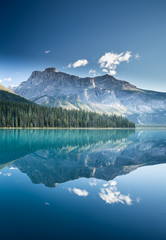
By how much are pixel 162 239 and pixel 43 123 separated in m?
153

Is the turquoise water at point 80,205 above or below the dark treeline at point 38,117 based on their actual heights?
below

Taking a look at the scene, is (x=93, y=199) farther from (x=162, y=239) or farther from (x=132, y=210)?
(x=162, y=239)

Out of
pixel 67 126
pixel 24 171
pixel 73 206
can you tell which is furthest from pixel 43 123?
pixel 73 206

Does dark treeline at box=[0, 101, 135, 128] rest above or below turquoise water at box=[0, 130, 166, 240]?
above

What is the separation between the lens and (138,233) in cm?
953

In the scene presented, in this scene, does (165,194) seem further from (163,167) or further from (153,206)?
(163,167)


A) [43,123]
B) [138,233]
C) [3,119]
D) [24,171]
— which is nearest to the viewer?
[138,233]

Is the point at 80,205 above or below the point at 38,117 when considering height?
below

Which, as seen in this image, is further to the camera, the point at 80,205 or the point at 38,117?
the point at 38,117

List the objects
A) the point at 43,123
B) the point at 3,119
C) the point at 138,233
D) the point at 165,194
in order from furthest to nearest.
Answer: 1. the point at 43,123
2. the point at 3,119
3. the point at 165,194
4. the point at 138,233

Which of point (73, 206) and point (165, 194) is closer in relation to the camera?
point (73, 206)

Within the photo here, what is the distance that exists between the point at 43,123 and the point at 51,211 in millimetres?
149078

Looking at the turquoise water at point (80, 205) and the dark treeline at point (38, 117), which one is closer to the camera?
the turquoise water at point (80, 205)

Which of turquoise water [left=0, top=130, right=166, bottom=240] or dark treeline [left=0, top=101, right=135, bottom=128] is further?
dark treeline [left=0, top=101, right=135, bottom=128]
